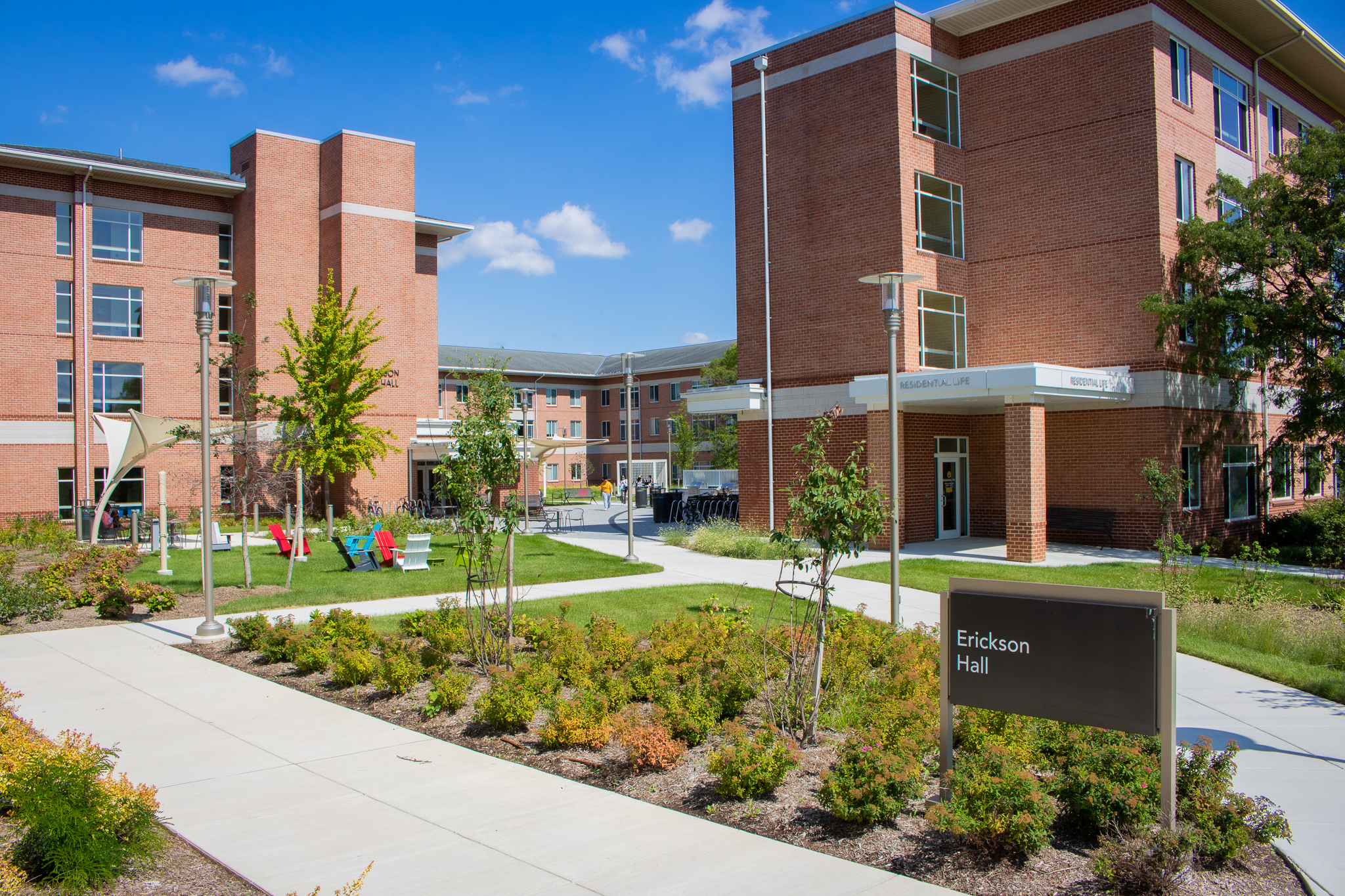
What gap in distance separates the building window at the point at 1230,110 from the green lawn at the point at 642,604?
19.3 m

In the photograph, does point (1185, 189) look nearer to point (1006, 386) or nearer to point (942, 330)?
point (942, 330)

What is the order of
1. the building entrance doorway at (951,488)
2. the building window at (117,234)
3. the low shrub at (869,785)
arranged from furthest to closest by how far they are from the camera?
1. the building window at (117,234)
2. the building entrance doorway at (951,488)
3. the low shrub at (869,785)

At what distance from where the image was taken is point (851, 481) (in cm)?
677

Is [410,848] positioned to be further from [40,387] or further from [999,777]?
[40,387]

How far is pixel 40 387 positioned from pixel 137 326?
382 centimetres

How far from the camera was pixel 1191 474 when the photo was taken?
2266 centimetres

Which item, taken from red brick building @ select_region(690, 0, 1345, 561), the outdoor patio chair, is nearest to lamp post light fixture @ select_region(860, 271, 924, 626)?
red brick building @ select_region(690, 0, 1345, 561)

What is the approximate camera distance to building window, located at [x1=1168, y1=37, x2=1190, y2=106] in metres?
22.2

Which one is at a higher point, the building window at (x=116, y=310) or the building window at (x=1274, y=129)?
the building window at (x=1274, y=129)

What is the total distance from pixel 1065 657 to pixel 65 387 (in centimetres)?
3633

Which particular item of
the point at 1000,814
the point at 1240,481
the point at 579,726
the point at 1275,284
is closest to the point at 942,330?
the point at 1275,284

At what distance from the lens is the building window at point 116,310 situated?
32938mm

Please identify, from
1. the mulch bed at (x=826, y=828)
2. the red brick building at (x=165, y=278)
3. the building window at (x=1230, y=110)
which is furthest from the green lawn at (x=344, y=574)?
the building window at (x=1230, y=110)

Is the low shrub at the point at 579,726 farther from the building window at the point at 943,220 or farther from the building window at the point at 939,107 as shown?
the building window at the point at 939,107
